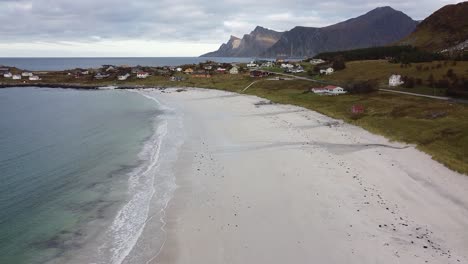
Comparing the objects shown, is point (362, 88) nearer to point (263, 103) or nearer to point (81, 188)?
point (263, 103)

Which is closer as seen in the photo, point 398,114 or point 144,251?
point 144,251

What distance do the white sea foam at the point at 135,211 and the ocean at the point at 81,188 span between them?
0.05 m

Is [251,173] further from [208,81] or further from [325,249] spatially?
[208,81]

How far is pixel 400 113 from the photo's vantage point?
185ft

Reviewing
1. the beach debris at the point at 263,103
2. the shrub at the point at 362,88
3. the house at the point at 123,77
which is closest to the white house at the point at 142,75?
the house at the point at 123,77

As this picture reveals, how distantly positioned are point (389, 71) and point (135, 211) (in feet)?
311

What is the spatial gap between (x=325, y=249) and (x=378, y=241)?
2.98 m

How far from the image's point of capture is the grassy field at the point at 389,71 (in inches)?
3514

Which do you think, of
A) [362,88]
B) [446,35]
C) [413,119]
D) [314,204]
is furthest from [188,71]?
[314,204]

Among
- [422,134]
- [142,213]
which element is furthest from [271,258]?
[422,134]

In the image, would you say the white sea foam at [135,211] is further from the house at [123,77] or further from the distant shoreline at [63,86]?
the house at [123,77]

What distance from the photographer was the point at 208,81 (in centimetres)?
13962

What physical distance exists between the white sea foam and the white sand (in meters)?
1.39

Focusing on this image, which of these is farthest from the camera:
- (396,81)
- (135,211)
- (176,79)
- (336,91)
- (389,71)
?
(176,79)
